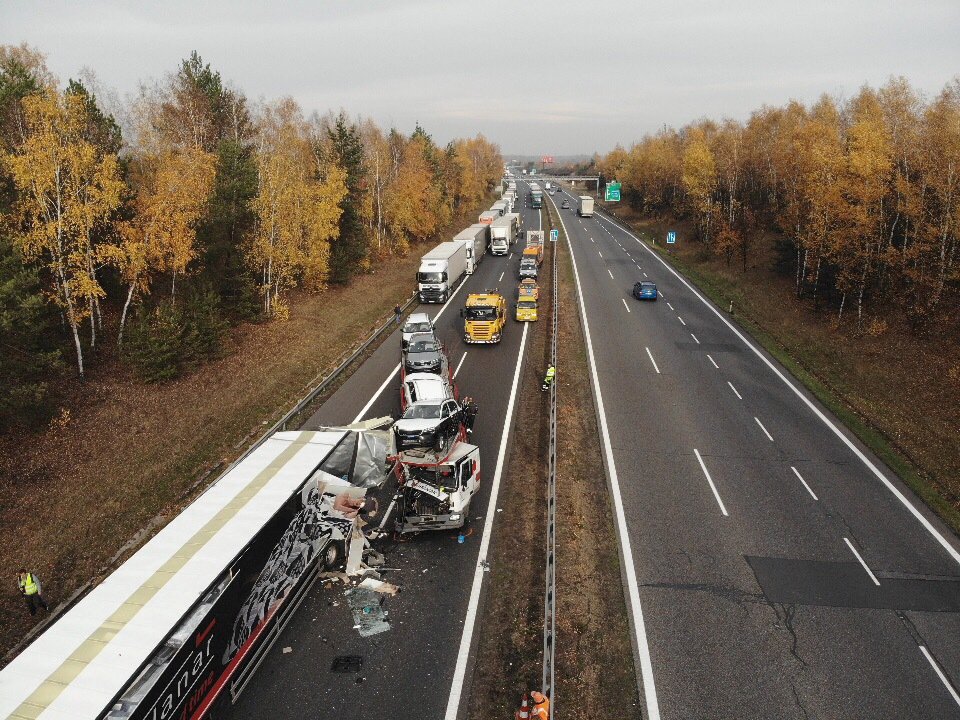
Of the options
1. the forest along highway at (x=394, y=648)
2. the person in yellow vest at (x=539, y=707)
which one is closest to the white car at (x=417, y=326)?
the forest along highway at (x=394, y=648)

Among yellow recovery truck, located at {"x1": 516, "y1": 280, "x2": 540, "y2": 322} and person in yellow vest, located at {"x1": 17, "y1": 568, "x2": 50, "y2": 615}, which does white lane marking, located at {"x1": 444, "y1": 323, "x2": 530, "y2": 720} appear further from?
yellow recovery truck, located at {"x1": 516, "y1": 280, "x2": 540, "y2": 322}

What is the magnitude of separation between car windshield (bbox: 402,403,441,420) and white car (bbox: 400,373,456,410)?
→ 1465mm

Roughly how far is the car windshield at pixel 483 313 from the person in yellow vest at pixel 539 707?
23.2m

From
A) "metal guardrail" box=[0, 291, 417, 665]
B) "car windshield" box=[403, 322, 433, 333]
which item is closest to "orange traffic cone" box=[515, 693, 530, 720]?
"metal guardrail" box=[0, 291, 417, 665]

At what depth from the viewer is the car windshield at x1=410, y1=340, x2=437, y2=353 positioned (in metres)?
25.6

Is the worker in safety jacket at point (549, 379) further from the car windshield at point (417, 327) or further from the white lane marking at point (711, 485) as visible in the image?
the car windshield at point (417, 327)

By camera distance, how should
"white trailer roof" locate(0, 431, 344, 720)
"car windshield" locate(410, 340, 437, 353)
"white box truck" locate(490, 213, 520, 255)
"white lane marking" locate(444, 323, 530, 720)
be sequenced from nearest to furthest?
"white trailer roof" locate(0, 431, 344, 720), "white lane marking" locate(444, 323, 530, 720), "car windshield" locate(410, 340, 437, 353), "white box truck" locate(490, 213, 520, 255)

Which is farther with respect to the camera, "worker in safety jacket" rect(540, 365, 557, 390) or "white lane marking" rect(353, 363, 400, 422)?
"worker in safety jacket" rect(540, 365, 557, 390)

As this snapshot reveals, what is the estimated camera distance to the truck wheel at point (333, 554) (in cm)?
1396

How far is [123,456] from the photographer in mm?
19547

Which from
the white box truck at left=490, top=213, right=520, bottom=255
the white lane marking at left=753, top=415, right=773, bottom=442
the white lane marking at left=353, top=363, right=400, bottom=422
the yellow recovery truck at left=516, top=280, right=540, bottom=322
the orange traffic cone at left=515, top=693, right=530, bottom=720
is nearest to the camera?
the orange traffic cone at left=515, top=693, right=530, bottom=720

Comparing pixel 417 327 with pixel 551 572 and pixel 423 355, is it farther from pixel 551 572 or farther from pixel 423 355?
pixel 551 572

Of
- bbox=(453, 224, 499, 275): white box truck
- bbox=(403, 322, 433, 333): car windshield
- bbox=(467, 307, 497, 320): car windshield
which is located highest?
bbox=(453, 224, 499, 275): white box truck

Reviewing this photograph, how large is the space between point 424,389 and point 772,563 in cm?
1242
